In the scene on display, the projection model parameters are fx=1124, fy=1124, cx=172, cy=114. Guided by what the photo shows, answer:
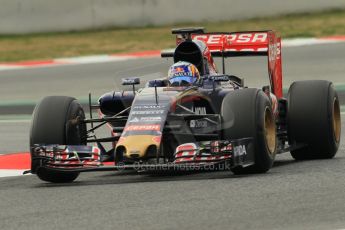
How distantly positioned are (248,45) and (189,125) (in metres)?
2.24

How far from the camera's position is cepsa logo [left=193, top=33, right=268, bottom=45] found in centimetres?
1222

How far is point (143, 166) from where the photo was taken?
9.27m

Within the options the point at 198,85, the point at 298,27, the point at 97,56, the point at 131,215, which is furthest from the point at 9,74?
the point at 131,215

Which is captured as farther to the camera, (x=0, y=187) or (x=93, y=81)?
(x=93, y=81)

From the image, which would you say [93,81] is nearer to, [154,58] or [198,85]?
[154,58]

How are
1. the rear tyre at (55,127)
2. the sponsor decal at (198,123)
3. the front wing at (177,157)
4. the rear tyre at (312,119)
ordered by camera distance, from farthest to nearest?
the rear tyre at (312,119)
the sponsor decal at (198,123)
the rear tyre at (55,127)
the front wing at (177,157)

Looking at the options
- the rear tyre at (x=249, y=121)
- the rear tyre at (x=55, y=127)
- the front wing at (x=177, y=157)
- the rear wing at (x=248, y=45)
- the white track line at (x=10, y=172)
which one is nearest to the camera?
the front wing at (x=177, y=157)

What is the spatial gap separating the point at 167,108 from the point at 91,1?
53.2 ft

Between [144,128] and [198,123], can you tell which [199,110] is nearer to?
[198,123]

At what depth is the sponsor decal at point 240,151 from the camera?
30.6 feet

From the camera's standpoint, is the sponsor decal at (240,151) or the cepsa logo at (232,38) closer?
the sponsor decal at (240,151)

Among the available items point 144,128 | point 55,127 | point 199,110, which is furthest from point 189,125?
point 55,127

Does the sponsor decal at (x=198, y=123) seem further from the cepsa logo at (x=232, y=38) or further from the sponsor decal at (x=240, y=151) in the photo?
the cepsa logo at (x=232, y=38)

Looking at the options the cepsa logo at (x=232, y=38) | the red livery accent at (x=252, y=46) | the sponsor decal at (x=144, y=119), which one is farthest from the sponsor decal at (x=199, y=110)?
the cepsa logo at (x=232, y=38)
